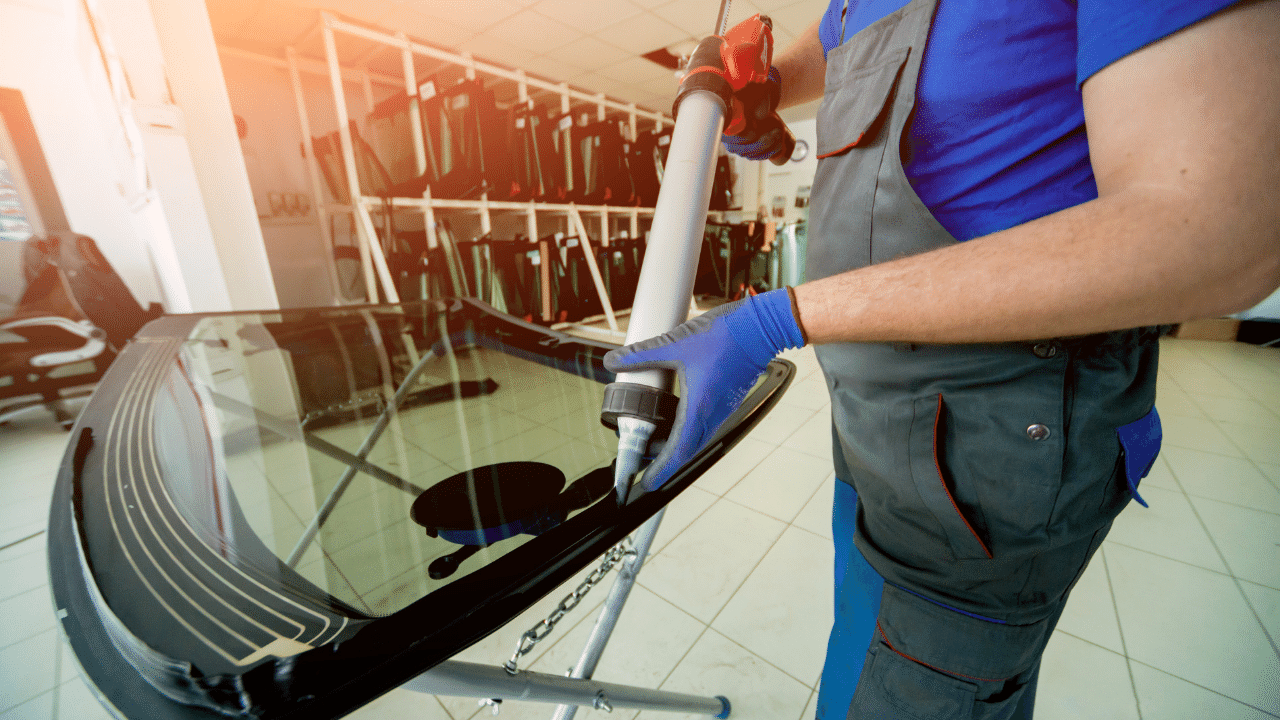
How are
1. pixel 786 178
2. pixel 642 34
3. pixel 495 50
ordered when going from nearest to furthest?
pixel 642 34
pixel 495 50
pixel 786 178

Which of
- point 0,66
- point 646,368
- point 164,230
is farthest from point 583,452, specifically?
point 0,66

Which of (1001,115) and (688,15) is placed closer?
(1001,115)

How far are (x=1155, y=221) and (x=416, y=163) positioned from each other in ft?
11.7

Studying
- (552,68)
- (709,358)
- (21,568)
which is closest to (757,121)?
(709,358)

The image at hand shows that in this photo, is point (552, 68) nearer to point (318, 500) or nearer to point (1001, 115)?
point (318, 500)

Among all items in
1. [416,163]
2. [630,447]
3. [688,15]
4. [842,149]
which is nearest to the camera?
[630,447]

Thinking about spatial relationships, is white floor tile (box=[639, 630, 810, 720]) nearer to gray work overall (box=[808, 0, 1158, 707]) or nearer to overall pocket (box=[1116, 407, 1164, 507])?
gray work overall (box=[808, 0, 1158, 707])

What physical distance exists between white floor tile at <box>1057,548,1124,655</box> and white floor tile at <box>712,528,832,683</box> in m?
0.59

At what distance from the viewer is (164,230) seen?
1.79 m

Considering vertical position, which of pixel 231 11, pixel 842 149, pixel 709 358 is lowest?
pixel 709 358

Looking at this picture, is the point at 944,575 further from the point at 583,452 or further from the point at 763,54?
the point at 763,54

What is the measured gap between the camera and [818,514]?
165 centimetres

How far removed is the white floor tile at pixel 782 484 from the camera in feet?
5.58

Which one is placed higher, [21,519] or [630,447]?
[630,447]
